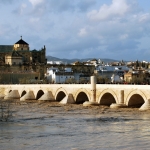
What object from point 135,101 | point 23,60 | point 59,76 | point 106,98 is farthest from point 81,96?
point 23,60

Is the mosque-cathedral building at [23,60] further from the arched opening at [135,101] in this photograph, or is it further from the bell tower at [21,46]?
the arched opening at [135,101]

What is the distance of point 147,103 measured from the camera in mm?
33875

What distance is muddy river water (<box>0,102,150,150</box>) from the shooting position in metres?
20.0

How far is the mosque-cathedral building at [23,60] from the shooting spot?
104 meters

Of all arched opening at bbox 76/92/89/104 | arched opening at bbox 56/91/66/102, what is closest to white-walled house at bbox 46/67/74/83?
arched opening at bbox 56/91/66/102

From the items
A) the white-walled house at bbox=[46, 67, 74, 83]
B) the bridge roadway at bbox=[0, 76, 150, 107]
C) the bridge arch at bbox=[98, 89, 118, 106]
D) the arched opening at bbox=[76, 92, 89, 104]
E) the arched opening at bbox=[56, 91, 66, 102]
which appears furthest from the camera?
the white-walled house at bbox=[46, 67, 74, 83]

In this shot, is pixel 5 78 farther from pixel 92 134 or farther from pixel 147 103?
pixel 92 134

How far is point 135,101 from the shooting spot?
38.8m

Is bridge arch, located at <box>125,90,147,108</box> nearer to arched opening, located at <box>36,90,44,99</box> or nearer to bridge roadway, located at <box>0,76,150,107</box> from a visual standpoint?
bridge roadway, located at <box>0,76,150,107</box>

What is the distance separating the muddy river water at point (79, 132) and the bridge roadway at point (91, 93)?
4167 millimetres

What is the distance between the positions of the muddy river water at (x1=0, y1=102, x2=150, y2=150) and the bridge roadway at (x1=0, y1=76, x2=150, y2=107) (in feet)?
13.7

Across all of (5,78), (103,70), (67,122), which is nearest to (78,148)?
(67,122)

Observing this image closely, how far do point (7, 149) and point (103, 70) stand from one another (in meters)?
92.8

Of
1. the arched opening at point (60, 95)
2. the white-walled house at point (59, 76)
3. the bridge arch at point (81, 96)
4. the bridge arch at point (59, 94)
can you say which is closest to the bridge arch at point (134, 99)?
the bridge arch at point (81, 96)
